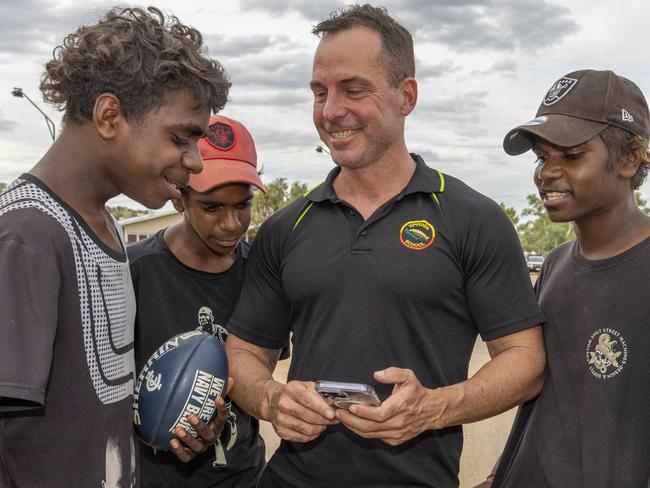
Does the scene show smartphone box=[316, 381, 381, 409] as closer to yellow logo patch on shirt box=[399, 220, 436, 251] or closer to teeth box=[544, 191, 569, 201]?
yellow logo patch on shirt box=[399, 220, 436, 251]

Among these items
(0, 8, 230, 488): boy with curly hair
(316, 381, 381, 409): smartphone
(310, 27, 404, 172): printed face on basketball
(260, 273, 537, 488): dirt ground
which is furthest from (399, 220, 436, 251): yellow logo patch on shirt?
(260, 273, 537, 488): dirt ground

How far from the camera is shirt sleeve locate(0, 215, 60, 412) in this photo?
205cm

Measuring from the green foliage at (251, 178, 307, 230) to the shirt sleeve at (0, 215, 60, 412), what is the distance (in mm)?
54414

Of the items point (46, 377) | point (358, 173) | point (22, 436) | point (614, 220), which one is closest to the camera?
point (46, 377)

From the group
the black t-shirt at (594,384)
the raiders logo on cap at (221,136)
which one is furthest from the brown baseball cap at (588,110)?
the raiders logo on cap at (221,136)

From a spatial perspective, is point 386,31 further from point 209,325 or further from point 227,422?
point 227,422

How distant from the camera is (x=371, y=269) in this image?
10.2 feet

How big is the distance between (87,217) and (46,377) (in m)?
0.69

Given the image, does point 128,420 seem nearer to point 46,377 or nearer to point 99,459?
point 99,459

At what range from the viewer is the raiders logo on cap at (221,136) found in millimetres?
4020

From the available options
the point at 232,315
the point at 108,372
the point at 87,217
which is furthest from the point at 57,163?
the point at 232,315

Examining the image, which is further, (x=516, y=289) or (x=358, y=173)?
(x=358, y=173)

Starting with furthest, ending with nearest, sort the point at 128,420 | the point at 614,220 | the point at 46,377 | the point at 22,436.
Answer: the point at 614,220, the point at 128,420, the point at 22,436, the point at 46,377

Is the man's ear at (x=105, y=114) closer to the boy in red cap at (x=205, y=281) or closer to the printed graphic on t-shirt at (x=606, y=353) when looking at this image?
the boy in red cap at (x=205, y=281)
